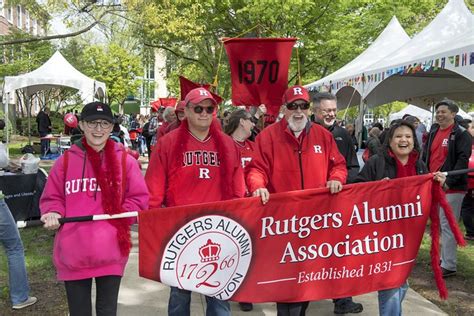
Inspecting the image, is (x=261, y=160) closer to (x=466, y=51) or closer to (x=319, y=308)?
(x=319, y=308)

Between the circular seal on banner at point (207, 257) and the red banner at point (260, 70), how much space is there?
302 centimetres

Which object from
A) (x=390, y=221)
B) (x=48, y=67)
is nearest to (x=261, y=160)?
(x=390, y=221)

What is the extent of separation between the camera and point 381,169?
151 inches

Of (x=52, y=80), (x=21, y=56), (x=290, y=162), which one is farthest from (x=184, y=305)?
(x=21, y=56)

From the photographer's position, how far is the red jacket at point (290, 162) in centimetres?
369

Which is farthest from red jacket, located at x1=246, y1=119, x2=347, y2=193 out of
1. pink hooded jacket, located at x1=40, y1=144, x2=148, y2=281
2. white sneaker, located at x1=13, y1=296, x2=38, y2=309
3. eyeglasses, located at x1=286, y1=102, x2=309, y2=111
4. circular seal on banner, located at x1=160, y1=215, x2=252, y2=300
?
white sneaker, located at x1=13, y1=296, x2=38, y2=309

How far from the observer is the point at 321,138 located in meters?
3.78

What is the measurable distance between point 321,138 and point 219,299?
1.40 metres

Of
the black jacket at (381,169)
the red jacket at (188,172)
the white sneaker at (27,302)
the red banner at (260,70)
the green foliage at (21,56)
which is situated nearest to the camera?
the red jacket at (188,172)

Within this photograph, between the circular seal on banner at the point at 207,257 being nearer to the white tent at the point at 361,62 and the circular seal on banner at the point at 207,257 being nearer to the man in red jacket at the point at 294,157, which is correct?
the man in red jacket at the point at 294,157

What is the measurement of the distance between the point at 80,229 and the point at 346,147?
8.60 feet

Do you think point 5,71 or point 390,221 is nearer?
point 390,221

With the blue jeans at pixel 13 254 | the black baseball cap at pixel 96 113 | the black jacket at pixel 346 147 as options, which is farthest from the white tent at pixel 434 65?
the blue jeans at pixel 13 254

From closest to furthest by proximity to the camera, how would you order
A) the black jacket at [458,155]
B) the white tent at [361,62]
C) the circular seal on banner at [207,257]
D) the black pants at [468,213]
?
1. the circular seal on banner at [207,257]
2. the black jacket at [458,155]
3. the black pants at [468,213]
4. the white tent at [361,62]
